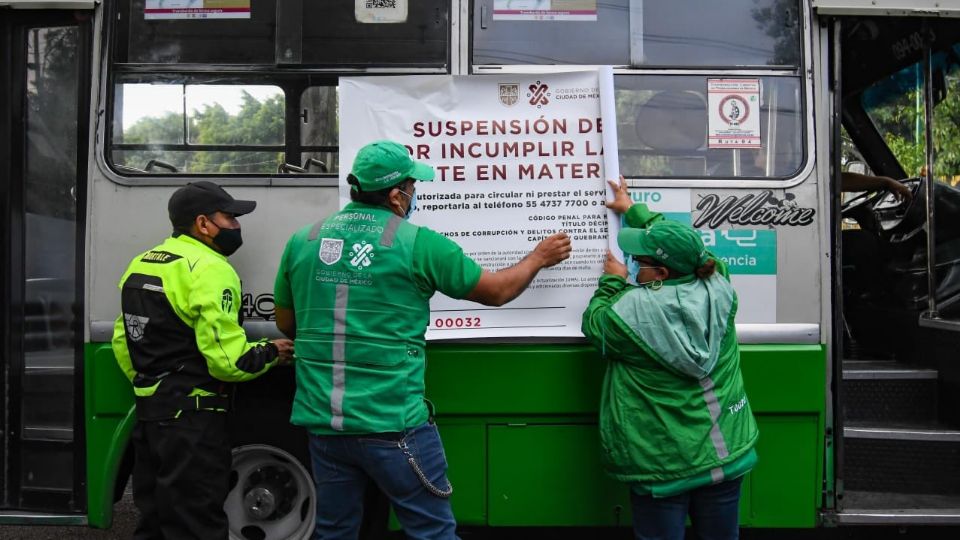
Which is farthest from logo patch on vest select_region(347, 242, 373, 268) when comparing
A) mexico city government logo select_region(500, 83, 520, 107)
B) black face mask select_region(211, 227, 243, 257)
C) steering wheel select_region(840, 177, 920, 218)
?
steering wheel select_region(840, 177, 920, 218)

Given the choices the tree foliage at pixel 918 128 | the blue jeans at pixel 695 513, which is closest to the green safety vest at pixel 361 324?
the blue jeans at pixel 695 513

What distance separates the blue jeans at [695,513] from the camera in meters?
2.86

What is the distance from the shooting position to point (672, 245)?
2789mm

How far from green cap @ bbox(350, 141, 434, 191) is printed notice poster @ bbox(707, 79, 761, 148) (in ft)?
4.86

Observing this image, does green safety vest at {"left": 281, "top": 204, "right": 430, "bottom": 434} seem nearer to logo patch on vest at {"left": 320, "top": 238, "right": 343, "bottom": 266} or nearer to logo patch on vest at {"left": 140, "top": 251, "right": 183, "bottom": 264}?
logo patch on vest at {"left": 320, "top": 238, "right": 343, "bottom": 266}

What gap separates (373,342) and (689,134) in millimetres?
1721

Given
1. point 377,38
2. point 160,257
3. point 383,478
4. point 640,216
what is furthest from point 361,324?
point 377,38

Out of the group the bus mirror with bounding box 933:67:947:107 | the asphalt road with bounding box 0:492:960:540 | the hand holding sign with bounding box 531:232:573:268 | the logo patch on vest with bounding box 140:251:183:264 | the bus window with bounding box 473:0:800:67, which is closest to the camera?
the hand holding sign with bounding box 531:232:573:268

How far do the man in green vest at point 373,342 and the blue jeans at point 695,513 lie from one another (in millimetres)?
713

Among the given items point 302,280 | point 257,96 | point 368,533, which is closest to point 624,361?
point 302,280

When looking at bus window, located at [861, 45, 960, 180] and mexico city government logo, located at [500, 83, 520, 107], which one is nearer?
mexico city government logo, located at [500, 83, 520, 107]

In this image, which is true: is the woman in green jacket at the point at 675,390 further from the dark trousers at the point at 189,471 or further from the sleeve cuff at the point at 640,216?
the dark trousers at the point at 189,471

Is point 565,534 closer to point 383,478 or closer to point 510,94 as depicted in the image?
point 383,478

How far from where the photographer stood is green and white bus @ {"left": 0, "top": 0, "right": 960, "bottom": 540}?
3459mm
